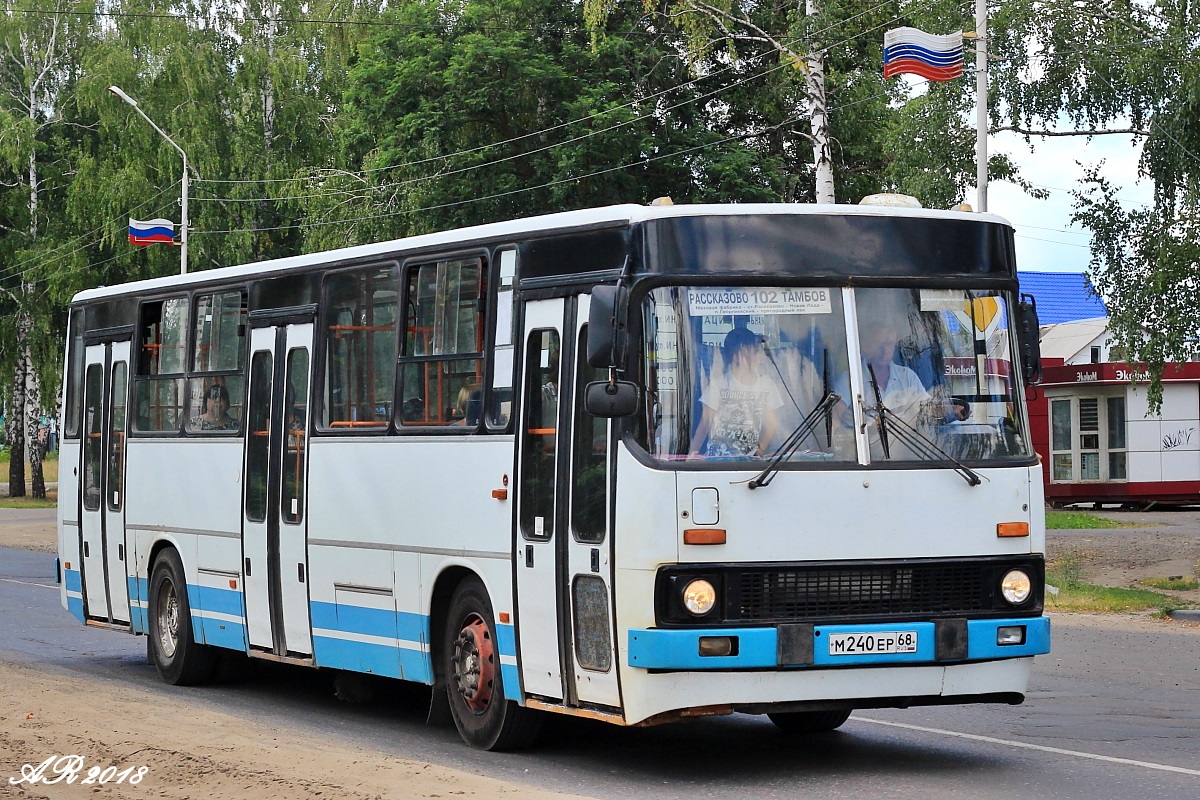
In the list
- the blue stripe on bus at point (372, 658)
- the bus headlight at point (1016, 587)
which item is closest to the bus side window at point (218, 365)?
the blue stripe on bus at point (372, 658)

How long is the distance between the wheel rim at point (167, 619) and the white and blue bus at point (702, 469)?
3287 mm

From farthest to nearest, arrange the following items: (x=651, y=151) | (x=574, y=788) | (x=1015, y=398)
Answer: (x=651, y=151), (x=1015, y=398), (x=574, y=788)

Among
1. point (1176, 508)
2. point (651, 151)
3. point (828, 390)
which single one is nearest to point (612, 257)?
point (828, 390)

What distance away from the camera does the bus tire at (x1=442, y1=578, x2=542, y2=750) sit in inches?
411

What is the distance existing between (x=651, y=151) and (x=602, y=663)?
34.4 metres

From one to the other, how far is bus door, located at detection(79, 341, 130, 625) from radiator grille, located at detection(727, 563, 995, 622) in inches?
306

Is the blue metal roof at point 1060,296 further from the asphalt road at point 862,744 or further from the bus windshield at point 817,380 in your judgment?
the bus windshield at point 817,380

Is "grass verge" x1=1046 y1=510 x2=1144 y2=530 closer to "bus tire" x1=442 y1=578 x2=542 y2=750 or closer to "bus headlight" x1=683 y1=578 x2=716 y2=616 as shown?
"bus tire" x1=442 y1=578 x2=542 y2=750

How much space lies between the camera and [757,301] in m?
9.41

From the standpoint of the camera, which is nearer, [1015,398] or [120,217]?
[1015,398]

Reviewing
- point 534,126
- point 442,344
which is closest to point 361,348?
point 442,344

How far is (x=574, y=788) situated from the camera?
30.2 ft

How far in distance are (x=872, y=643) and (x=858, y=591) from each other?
0.87 feet

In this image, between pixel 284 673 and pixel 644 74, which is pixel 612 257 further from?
pixel 644 74
